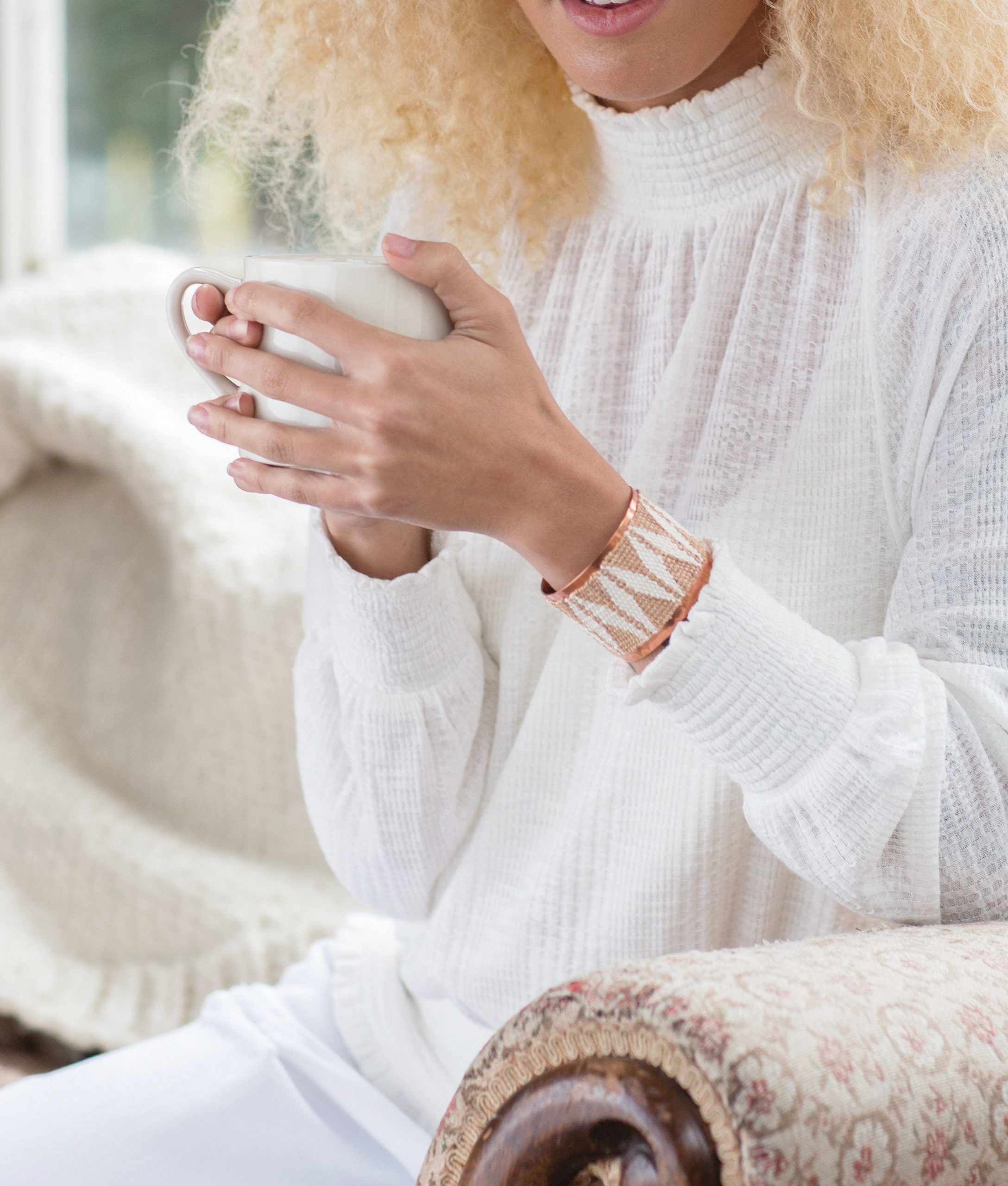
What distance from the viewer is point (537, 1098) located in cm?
46

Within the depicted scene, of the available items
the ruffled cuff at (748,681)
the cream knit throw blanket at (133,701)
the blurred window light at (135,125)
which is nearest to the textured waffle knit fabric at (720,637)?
the ruffled cuff at (748,681)

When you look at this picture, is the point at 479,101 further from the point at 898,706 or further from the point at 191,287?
the point at 898,706

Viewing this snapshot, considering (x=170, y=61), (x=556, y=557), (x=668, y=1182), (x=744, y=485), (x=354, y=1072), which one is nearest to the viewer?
(x=668, y=1182)

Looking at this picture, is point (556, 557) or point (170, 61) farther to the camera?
point (170, 61)

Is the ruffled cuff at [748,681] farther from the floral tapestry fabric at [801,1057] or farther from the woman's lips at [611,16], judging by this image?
the woman's lips at [611,16]

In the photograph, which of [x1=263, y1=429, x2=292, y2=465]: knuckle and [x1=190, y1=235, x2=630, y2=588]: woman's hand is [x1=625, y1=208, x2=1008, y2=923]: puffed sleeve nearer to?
[x1=190, y1=235, x2=630, y2=588]: woman's hand

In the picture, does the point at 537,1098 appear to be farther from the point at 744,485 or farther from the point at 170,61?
the point at 170,61

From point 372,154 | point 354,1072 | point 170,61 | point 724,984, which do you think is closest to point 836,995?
point 724,984

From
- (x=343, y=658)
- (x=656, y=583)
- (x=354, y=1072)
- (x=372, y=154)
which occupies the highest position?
(x=372, y=154)

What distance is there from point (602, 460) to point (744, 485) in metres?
0.21

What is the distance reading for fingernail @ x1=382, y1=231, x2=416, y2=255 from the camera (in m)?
0.53

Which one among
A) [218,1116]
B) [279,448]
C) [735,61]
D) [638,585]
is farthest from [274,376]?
[218,1116]

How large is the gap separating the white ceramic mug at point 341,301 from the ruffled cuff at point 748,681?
0.18 m

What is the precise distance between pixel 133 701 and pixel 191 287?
3.25ft
